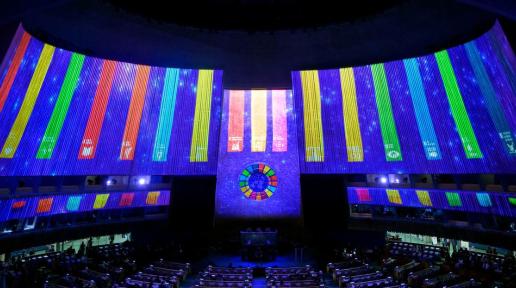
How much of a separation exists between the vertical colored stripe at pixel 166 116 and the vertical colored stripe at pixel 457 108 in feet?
43.9

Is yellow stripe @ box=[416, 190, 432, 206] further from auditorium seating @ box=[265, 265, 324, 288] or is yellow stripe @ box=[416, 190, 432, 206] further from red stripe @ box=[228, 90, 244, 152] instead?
red stripe @ box=[228, 90, 244, 152]

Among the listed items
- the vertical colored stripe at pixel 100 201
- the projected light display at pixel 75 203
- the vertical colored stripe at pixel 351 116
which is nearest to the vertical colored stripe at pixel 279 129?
the vertical colored stripe at pixel 351 116

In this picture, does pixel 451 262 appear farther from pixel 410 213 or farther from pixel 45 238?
pixel 45 238

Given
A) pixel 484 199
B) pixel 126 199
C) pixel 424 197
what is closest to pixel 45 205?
pixel 126 199

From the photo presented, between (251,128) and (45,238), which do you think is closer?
(45,238)

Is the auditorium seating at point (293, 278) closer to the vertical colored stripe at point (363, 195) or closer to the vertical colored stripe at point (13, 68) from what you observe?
the vertical colored stripe at point (363, 195)

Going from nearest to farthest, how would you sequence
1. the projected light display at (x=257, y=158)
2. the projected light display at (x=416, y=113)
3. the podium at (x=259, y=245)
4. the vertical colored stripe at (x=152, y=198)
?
the projected light display at (x=416, y=113), the podium at (x=259, y=245), the vertical colored stripe at (x=152, y=198), the projected light display at (x=257, y=158)

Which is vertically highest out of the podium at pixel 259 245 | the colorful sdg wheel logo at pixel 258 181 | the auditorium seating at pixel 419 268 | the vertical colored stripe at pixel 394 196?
the colorful sdg wheel logo at pixel 258 181

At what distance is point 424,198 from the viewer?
58.0 ft

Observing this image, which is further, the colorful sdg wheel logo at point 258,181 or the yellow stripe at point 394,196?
the colorful sdg wheel logo at point 258,181

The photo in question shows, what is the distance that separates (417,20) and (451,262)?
12.3 metres

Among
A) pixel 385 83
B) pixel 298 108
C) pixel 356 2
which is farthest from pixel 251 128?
pixel 356 2

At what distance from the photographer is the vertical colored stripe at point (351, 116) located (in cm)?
1827

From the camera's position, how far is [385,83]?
17.6 meters
